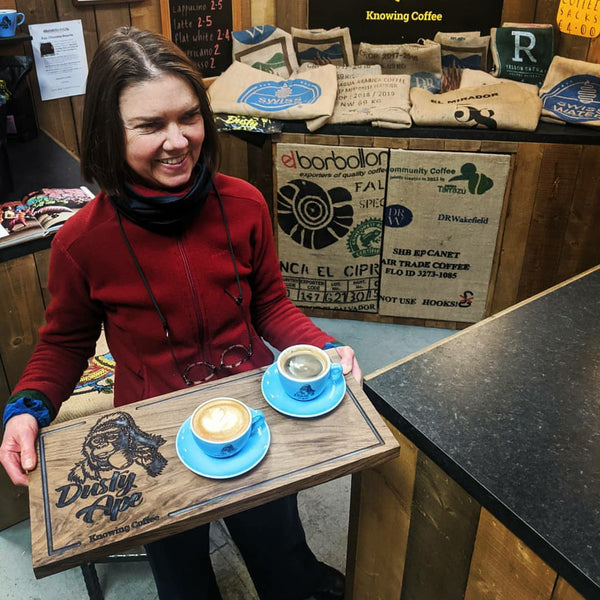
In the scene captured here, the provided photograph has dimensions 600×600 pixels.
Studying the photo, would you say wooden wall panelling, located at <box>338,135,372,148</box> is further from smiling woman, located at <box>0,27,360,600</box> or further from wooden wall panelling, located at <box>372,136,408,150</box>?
smiling woman, located at <box>0,27,360,600</box>

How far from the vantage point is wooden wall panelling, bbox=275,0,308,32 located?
3.03 metres

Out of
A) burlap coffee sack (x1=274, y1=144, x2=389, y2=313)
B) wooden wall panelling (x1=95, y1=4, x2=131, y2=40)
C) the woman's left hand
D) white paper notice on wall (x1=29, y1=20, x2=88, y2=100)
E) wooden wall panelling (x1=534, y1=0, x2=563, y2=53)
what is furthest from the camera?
wooden wall panelling (x1=534, y1=0, x2=563, y2=53)

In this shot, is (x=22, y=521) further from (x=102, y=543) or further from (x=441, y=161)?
(x=441, y=161)

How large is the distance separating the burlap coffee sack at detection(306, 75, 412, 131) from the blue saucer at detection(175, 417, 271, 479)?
188 centimetres

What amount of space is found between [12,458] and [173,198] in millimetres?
542

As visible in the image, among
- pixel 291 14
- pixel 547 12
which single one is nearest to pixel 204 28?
pixel 291 14

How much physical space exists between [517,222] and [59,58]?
6.67ft

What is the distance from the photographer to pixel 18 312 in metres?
1.80

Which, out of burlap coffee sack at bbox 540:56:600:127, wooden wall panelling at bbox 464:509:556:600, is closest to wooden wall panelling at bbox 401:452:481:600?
wooden wall panelling at bbox 464:509:556:600

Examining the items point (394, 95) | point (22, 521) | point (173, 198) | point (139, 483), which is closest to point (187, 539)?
point (139, 483)

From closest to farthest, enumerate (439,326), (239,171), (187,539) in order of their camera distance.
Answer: (187,539) < (239,171) < (439,326)

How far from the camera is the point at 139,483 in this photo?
977 millimetres

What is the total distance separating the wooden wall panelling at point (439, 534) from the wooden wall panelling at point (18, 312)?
1.25m

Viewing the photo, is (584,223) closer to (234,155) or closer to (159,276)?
(234,155)
